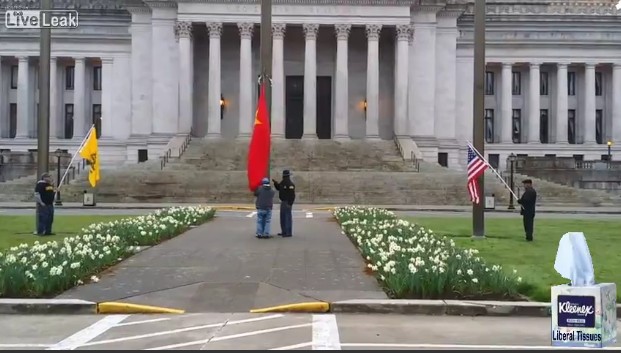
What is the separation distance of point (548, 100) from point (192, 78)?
37511 mm

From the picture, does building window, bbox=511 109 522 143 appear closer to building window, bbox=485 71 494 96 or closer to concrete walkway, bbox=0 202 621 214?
building window, bbox=485 71 494 96

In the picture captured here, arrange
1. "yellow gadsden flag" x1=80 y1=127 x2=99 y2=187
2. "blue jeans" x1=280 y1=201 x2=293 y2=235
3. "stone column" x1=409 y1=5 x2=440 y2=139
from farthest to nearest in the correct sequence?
"stone column" x1=409 y1=5 x2=440 y2=139, "yellow gadsden flag" x1=80 y1=127 x2=99 y2=187, "blue jeans" x1=280 y1=201 x2=293 y2=235

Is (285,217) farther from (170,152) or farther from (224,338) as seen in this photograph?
(170,152)

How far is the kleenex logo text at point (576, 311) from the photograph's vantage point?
7477 millimetres

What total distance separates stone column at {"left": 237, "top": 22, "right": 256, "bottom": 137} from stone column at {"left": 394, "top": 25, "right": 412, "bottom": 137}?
41.8 ft

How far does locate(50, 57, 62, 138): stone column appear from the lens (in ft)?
246

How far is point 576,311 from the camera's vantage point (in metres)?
7.57

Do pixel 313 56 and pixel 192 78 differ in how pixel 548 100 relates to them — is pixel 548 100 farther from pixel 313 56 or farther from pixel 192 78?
pixel 192 78

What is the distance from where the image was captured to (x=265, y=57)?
2744 centimetres

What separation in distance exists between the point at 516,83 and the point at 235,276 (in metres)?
69.4

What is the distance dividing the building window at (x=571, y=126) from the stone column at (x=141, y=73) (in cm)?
4275

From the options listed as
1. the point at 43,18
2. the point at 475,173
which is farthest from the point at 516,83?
the point at 43,18

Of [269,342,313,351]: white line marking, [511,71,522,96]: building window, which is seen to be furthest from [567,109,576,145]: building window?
[269,342,313,351]: white line marking

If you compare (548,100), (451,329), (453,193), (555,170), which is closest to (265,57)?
(451,329)
